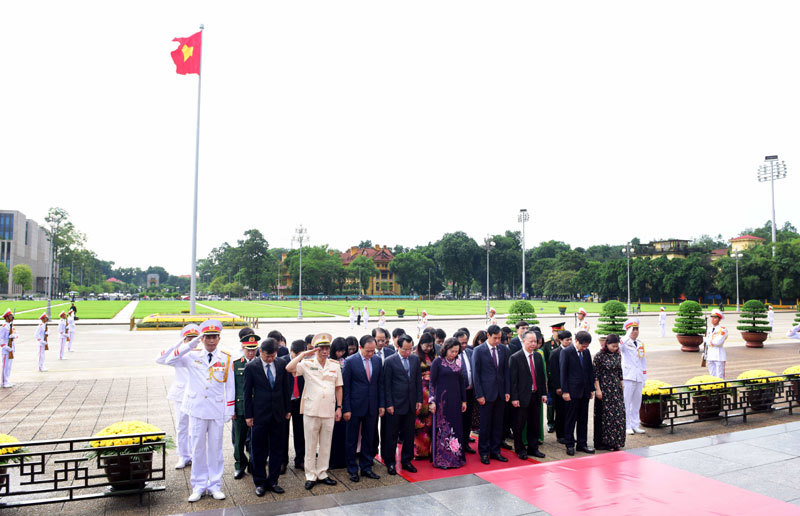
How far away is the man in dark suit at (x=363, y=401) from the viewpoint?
6047mm

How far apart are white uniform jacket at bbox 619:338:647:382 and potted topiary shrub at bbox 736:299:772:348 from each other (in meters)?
17.9

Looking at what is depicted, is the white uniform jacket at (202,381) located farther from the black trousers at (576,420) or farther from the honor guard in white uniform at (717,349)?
the honor guard in white uniform at (717,349)

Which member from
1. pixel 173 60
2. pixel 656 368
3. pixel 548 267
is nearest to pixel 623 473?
pixel 656 368

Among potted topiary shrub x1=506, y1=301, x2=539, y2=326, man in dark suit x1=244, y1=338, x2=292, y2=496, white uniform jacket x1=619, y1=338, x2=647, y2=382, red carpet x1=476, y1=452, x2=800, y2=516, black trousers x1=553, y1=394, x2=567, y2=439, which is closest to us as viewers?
red carpet x1=476, y1=452, x2=800, y2=516

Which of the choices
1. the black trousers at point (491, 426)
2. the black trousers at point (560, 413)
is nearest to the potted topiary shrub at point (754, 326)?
the black trousers at point (560, 413)

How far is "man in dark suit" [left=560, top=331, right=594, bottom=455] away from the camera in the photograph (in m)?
6.99

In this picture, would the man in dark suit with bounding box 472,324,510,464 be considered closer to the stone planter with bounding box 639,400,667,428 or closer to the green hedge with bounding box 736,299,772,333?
A: the stone planter with bounding box 639,400,667,428

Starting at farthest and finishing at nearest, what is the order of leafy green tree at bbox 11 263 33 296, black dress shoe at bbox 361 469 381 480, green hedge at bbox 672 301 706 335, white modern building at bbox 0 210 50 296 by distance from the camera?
1. white modern building at bbox 0 210 50 296
2. leafy green tree at bbox 11 263 33 296
3. green hedge at bbox 672 301 706 335
4. black dress shoe at bbox 361 469 381 480

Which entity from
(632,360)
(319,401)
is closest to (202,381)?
(319,401)

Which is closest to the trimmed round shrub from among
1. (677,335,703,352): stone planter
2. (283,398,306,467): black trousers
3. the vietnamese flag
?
(677,335,703,352): stone planter

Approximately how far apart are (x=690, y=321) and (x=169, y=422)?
20.2 metres

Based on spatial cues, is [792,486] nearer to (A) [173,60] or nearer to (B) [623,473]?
(B) [623,473]

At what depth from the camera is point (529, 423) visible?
6953mm

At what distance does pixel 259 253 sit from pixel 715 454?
358ft
